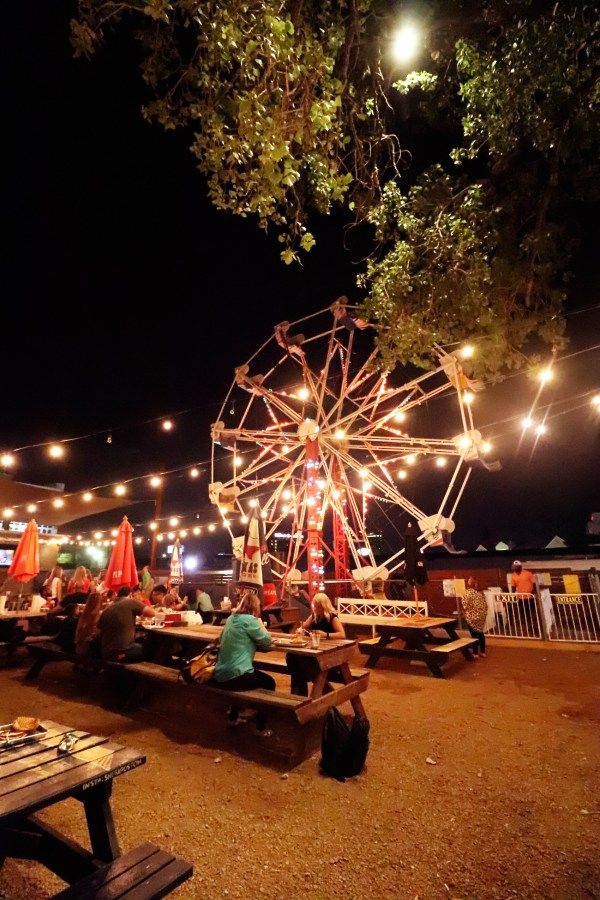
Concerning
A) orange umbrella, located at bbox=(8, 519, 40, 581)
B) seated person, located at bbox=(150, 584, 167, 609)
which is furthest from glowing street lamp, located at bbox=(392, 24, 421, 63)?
orange umbrella, located at bbox=(8, 519, 40, 581)

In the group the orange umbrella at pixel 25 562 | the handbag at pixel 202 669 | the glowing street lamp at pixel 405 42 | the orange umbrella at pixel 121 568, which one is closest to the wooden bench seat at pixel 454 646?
the handbag at pixel 202 669

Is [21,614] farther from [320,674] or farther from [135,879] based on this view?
[135,879]

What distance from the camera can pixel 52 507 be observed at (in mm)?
18031

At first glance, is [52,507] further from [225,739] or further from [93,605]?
[225,739]

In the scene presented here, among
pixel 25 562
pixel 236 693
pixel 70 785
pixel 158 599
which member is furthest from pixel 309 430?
pixel 70 785

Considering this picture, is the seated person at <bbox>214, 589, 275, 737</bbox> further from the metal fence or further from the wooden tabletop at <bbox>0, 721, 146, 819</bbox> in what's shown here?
the metal fence

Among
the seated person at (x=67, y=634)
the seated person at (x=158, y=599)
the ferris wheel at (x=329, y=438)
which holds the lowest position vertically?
the seated person at (x=67, y=634)

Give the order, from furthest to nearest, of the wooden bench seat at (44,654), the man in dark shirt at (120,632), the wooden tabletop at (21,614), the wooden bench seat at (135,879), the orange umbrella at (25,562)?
the orange umbrella at (25,562)
the wooden tabletop at (21,614)
the wooden bench seat at (44,654)
the man in dark shirt at (120,632)
the wooden bench seat at (135,879)

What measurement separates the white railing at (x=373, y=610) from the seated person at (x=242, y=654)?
4025 mm

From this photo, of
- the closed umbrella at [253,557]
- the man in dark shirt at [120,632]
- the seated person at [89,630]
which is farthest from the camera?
the seated person at [89,630]

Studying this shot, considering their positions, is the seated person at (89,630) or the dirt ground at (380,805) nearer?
the dirt ground at (380,805)

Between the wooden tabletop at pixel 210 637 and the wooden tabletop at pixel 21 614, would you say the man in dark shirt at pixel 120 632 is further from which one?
the wooden tabletop at pixel 21 614

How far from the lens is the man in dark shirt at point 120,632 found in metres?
5.53

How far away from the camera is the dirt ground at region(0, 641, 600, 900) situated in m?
2.38
